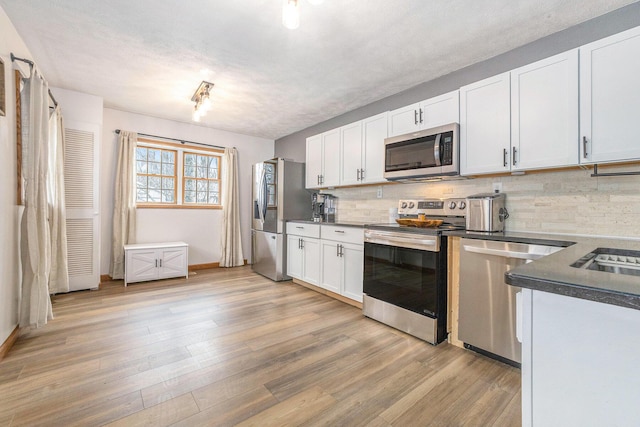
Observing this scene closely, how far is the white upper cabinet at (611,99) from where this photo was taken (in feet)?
5.67

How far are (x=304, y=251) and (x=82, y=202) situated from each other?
294 centimetres

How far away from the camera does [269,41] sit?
8.04ft

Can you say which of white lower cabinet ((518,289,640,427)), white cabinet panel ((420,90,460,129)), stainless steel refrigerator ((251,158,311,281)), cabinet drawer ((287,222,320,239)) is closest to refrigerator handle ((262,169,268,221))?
stainless steel refrigerator ((251,158,311,281))

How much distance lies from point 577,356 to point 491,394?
132cm

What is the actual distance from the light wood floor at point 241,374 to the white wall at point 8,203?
0.33 meters

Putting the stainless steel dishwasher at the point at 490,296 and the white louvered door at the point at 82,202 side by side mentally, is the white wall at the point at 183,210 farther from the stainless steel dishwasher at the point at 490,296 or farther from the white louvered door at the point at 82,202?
the stainless steel dishwasher at the point at 490,296

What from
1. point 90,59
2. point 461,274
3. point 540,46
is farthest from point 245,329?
point 540,46

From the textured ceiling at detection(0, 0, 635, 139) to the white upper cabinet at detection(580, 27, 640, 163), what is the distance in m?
0.45

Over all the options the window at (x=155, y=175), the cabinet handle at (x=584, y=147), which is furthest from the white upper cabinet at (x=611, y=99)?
the window at (x=155, y=175)

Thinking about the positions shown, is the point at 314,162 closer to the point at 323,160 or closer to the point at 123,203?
the point at 323,160

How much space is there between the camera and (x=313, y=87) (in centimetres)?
336

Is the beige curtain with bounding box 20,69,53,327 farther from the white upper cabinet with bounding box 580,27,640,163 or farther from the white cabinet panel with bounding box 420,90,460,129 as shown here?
the white upper cabinet with bounding box 580,27,640,163

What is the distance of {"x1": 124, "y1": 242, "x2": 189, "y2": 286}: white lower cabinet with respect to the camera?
4.00 m

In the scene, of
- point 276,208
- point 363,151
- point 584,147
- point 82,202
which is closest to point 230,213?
point 276,208
